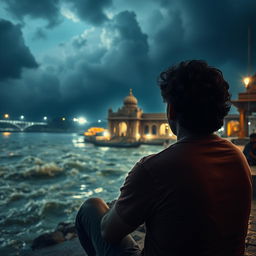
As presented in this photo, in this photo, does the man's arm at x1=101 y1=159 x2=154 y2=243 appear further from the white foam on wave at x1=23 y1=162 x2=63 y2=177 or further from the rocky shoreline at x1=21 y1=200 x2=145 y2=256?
the white foam on wave at x1=23 y1=162 x2=63 y2=177

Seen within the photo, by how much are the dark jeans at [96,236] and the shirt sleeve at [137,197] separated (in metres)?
0.46

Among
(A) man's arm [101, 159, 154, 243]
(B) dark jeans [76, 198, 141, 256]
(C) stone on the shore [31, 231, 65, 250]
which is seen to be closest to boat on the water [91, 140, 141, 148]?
(C) stone on the shore [31, 231, 65, 250]

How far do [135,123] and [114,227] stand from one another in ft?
160

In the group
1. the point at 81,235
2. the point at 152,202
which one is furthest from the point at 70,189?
the point at 152,202

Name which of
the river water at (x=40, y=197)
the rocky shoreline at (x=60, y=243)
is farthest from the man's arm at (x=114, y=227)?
the river water at (x=40, y=197)

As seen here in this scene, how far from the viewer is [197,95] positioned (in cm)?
105

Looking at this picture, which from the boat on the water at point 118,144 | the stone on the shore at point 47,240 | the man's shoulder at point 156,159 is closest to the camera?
the man's shoulder at point 156,159

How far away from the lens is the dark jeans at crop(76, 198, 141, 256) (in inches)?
54.7

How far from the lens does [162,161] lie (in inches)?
38.1

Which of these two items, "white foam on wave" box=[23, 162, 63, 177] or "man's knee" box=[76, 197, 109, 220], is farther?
"white foam on wave" box=[23, 162, 63, 177]

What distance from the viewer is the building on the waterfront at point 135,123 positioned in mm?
49781

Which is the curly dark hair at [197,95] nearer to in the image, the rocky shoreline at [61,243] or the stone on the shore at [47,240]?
the rocky shoreline at [61,243]

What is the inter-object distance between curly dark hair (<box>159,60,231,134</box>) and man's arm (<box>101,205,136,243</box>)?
554 mm

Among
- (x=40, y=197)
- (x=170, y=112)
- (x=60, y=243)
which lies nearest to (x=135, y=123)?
(x=40, y=197)
